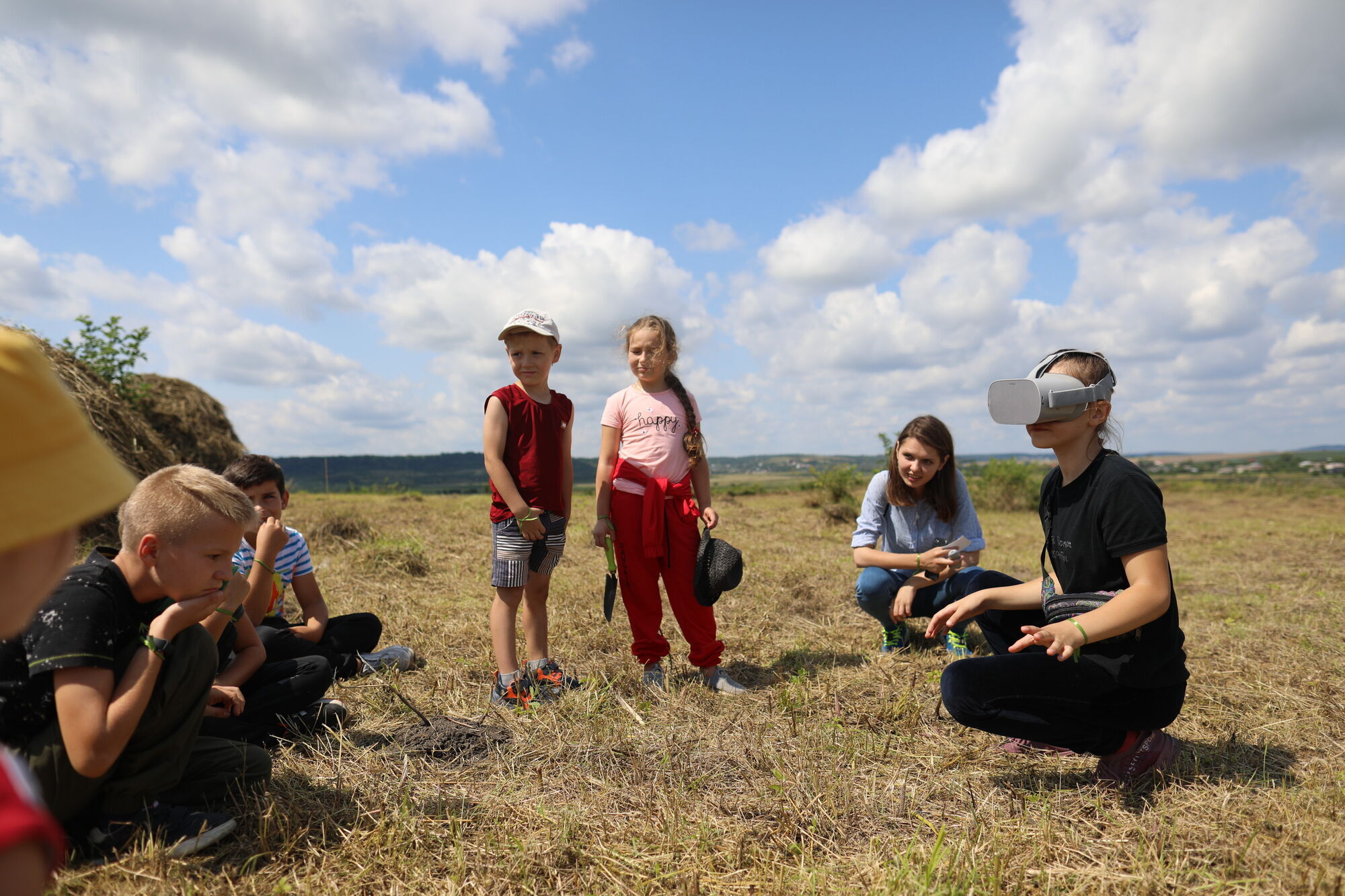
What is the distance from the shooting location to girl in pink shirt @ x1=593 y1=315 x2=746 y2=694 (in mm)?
4152

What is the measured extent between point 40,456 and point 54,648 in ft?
5.06

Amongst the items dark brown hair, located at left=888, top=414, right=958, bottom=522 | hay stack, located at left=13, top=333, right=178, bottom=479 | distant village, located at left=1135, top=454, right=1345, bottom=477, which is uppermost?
hay stack, located at left=13, top=333, right=178, bottom=479

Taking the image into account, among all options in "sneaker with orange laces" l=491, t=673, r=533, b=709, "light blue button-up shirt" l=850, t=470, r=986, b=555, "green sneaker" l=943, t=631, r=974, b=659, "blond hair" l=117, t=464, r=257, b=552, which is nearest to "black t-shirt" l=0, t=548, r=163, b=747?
"blond hair" l=117, t=464, r=257, b=552

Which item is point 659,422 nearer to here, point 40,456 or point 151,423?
point 40,456

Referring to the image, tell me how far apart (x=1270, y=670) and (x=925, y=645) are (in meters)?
1.86

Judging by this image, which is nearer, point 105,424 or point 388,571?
point 388,571

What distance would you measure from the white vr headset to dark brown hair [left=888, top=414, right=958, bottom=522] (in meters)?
1.78

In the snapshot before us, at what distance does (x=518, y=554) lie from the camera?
390 centimetres

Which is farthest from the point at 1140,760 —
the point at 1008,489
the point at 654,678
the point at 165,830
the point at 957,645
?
the point at 1008,489

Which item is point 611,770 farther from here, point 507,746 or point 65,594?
point 65,594

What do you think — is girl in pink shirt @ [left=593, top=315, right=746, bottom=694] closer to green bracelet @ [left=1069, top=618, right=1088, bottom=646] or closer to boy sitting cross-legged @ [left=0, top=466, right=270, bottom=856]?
green bracelet @ [left=1069, top=618, right=1088, bottom=646]

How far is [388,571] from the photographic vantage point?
22.1 feet

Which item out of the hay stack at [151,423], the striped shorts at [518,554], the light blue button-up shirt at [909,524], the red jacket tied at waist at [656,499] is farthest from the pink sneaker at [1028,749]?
the hay stack at [151,423]

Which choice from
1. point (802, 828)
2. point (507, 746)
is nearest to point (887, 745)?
point (802, 828)
